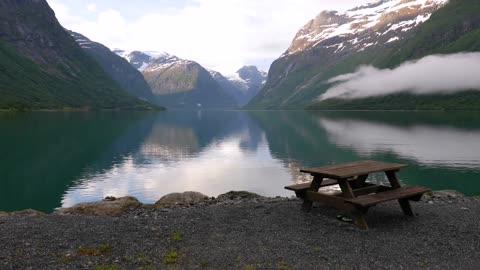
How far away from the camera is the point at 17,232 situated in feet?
48.8

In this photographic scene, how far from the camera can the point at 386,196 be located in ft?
54.6

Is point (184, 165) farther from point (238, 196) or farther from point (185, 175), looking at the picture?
point (238, 196)

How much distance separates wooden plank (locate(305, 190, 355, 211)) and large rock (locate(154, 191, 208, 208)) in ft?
25.5

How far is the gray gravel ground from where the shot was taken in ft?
40.8

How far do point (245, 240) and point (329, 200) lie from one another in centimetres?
465

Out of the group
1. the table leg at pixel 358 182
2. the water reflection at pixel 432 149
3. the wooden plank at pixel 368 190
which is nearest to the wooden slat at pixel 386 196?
the wooden plank at pixel 368 190

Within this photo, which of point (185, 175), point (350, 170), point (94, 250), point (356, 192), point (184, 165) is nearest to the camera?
point (94, 250)

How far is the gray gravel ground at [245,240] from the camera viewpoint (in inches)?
489

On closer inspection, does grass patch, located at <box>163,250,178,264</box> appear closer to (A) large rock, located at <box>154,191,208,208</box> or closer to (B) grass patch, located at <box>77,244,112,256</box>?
(B) grass patch, located at <box>77,244,112,256</box>

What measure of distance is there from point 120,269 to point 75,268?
1369mm

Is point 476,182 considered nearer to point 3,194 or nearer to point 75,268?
point 75,268

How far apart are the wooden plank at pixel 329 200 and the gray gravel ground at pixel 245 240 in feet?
2.25

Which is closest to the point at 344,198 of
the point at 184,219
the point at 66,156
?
the point at 184,219

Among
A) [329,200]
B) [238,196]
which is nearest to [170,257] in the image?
[329,200]
